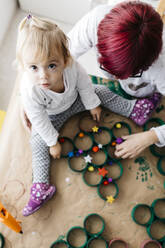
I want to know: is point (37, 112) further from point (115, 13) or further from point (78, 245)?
point (78, 245)

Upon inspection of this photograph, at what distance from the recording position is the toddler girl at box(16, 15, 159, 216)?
2.45ft

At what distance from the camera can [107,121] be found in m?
1.19

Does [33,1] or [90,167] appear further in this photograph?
[33,1]

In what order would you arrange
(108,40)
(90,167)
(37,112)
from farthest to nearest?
1. (90,167)
2. (37,112)
3. (108,40)

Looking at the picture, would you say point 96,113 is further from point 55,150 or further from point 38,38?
point 38,38

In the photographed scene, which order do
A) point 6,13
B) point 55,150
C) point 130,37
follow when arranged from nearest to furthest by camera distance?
point 130,37
point 55,150
point 6,13

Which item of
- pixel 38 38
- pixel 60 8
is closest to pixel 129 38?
pixel 38 38

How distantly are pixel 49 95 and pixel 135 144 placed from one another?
40 centimetres

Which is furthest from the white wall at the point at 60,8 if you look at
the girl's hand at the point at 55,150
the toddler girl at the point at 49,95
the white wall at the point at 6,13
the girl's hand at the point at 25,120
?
the girl's hand at the point at 55,150

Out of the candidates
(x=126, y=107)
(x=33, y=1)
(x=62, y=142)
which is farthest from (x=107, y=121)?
(x=33, y=1)

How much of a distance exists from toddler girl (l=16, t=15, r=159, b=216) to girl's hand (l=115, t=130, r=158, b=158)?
132 millimetres

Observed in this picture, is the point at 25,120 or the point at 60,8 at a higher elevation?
the point at 60,8

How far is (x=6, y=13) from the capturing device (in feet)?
4.95

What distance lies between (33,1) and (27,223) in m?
1.24
